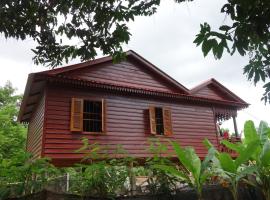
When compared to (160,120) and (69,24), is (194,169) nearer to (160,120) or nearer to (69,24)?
(69,24)

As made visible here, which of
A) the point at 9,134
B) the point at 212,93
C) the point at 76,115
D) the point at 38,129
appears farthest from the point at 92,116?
the point at 9,134

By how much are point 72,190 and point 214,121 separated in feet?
43.9

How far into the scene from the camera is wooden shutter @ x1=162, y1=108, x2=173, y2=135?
570 inches

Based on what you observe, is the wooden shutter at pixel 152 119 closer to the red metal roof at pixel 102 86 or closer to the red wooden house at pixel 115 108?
the red wooden house at pixel 115 108

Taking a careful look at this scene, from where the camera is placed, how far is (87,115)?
44.5 feet

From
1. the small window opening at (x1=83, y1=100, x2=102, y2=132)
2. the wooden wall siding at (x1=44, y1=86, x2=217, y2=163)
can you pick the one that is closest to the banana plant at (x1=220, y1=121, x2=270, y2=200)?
the wooden wall siding at (x1=44, y1=86, x2=217, y2=163)

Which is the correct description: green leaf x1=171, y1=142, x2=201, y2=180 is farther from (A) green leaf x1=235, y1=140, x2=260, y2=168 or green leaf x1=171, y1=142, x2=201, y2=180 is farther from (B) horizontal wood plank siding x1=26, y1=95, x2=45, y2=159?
(B) horizontal wood plank siding x1=26, y1=95, x2=45, y2=159

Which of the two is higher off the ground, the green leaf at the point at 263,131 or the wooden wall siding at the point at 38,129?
the wooden wall siding at the point at 38,129

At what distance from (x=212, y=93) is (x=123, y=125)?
22.5 feet

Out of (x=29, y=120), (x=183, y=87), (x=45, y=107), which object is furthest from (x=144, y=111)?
(x=29, y=120)

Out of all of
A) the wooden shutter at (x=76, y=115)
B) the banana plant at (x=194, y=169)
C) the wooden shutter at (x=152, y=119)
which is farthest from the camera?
the wooden shutter at (x=152, y=119)

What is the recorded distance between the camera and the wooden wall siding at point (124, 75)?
13.5 meters

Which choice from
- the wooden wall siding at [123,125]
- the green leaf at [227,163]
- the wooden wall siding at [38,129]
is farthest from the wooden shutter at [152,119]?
the green leaf at [227,163]

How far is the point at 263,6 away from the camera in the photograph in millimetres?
2900
